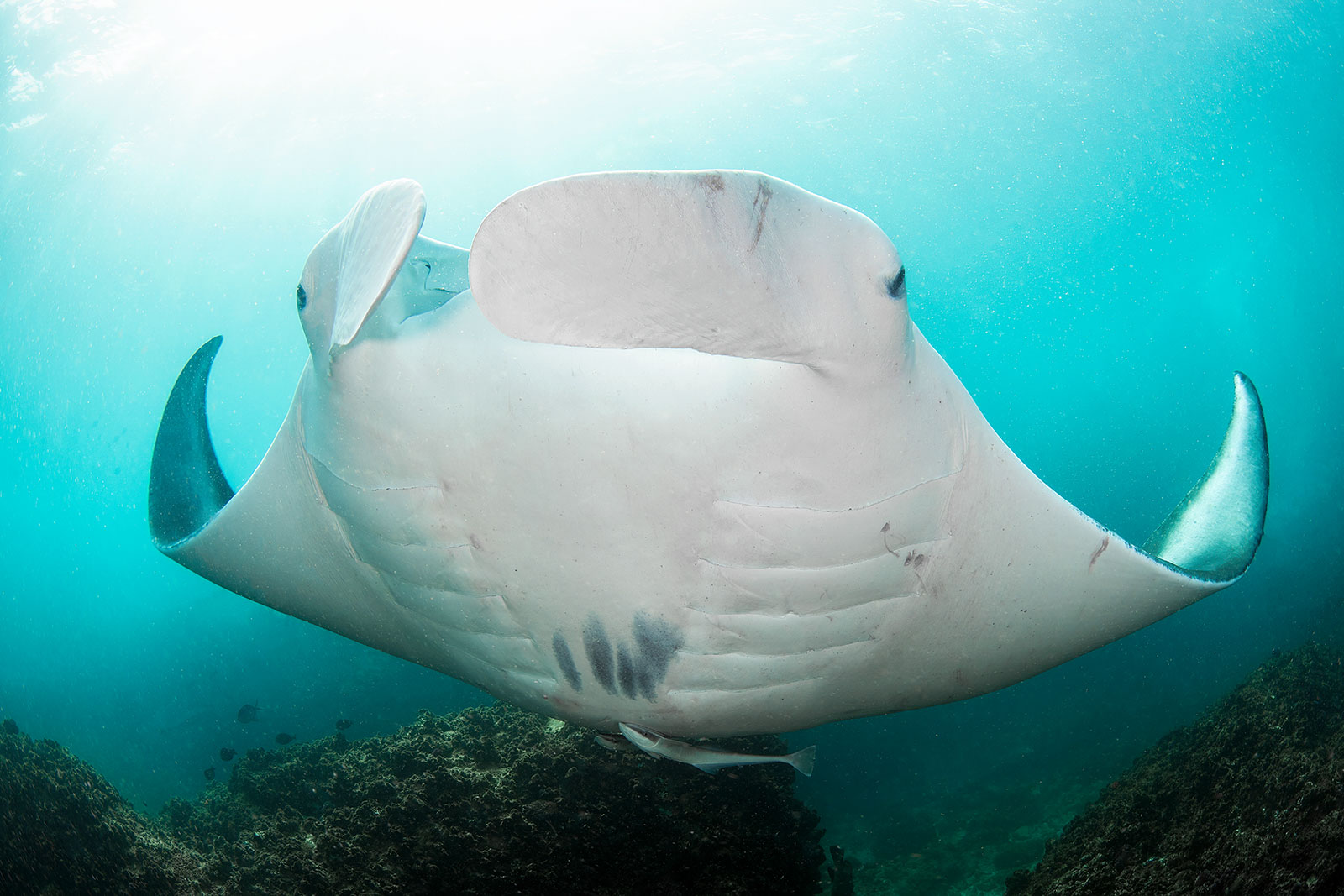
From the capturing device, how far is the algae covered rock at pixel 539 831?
7.60 feet

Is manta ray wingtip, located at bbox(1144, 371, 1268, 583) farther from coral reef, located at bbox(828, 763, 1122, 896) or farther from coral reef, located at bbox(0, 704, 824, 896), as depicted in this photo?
coral reef, located at bbox(828, 763, 1122, 896)

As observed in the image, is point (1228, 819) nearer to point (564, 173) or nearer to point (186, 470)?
point (186, 470)

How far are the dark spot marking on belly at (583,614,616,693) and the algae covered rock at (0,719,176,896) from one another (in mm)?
2537

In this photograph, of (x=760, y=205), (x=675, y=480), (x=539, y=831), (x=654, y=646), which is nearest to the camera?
(x=760, y=205)

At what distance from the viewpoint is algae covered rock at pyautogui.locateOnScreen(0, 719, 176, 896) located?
2.59m

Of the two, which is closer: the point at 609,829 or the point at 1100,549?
the point at 1100,549

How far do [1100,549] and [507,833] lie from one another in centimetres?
219

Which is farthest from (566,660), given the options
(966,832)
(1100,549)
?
(966,832)

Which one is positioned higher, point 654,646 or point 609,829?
point 654,646

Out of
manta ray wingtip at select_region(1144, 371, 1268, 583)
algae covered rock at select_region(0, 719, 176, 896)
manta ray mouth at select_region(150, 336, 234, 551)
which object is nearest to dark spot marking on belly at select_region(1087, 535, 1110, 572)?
manta ray wingtip at select_region(1144, 371, 1268, 583)

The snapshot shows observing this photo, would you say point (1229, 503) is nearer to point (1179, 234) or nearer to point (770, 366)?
point (770, 366)

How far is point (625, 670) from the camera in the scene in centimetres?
151

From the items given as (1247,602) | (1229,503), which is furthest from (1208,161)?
(1229,503)

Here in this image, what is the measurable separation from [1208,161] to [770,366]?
27.0 metres
